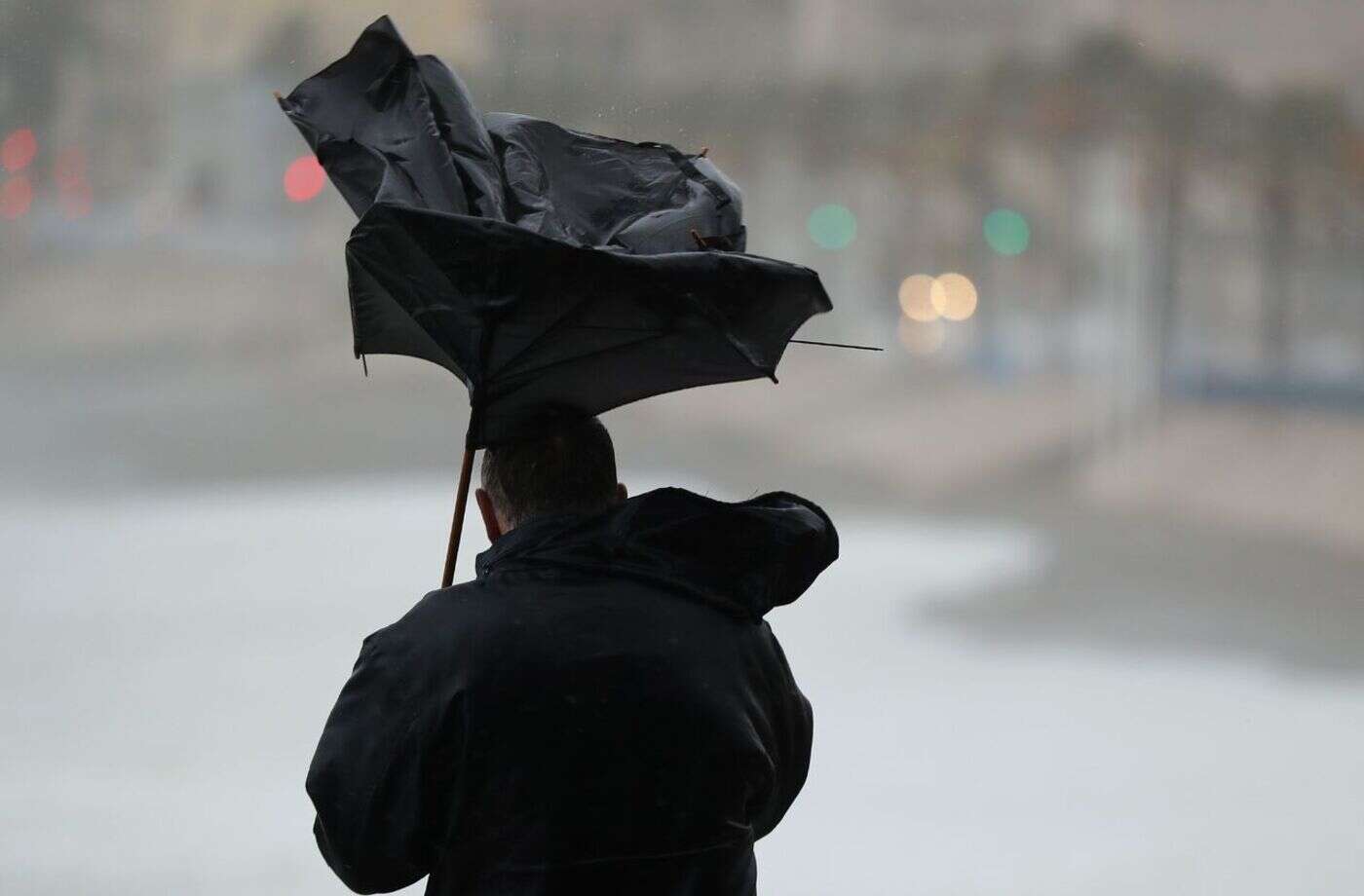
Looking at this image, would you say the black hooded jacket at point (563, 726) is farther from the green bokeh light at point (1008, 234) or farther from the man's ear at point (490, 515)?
the green bokeh light at point (1008, 234)

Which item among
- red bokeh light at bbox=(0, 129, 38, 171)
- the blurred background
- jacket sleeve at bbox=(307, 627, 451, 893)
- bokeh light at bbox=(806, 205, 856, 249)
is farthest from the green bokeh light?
jacket sleeve at bbox=(307, 627, 451, 893)

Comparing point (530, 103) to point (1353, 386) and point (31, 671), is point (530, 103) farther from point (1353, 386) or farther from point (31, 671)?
point (1353, 386)

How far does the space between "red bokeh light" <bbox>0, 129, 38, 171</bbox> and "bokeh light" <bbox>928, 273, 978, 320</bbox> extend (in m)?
1.79

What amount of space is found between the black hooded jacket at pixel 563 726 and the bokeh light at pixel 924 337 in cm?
223

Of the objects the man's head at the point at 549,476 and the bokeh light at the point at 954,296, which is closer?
the man's head at the point at 549,476

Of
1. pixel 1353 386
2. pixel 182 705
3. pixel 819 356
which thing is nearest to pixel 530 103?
pixel 819 356

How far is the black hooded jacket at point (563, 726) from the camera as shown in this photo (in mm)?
1020

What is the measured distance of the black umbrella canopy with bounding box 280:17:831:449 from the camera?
1.09 m

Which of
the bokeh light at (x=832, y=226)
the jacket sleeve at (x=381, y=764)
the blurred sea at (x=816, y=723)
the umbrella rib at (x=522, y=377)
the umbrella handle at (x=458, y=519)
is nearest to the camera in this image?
the jacket sleeve at (x=381, y=764)

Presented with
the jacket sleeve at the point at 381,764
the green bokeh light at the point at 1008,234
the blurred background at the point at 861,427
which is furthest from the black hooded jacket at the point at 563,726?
the green bokeh light at the point at 1008,234

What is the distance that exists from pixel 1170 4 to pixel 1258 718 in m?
1.44

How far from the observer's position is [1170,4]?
3.20m

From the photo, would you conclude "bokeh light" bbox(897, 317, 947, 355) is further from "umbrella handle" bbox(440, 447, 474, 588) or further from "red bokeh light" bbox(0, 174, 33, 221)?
"umbrella handle" bbox(440, 447, 474, 588)

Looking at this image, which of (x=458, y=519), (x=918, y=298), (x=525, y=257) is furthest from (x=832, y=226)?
(x=525, y=257)
